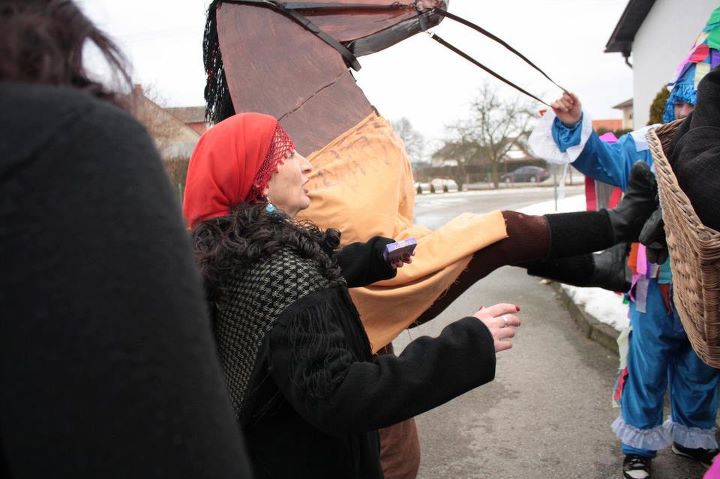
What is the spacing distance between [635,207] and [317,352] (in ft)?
4.50

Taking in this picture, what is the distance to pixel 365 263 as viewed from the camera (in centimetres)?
173

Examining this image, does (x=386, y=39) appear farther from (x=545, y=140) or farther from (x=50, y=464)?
(x=50, y=464)

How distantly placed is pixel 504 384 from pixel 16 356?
4.20 metres

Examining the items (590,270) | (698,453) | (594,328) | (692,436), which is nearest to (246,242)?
(590,270)

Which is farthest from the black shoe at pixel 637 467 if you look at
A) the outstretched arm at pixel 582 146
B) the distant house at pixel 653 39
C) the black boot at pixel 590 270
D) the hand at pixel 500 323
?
the distant house at pixel 653 39

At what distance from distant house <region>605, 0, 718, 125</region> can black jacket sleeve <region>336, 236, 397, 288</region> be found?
30.3ft

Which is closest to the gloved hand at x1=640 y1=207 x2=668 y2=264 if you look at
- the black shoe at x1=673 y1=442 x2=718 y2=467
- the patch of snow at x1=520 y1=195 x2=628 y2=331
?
the black shoe at x1=673 y1=442 x2=718 y2=467

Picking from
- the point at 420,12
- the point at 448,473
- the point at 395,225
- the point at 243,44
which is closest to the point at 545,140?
the point at 420,12

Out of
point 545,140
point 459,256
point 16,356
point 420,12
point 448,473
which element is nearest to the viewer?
point 16,356

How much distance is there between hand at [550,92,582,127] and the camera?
265cm

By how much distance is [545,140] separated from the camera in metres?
2.87

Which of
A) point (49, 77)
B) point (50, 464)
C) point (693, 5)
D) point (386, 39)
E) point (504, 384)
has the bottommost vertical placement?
point (504, 384)

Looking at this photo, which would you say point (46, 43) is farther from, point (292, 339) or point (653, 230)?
point (653, 230)

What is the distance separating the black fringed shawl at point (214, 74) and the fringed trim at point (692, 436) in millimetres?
2749
